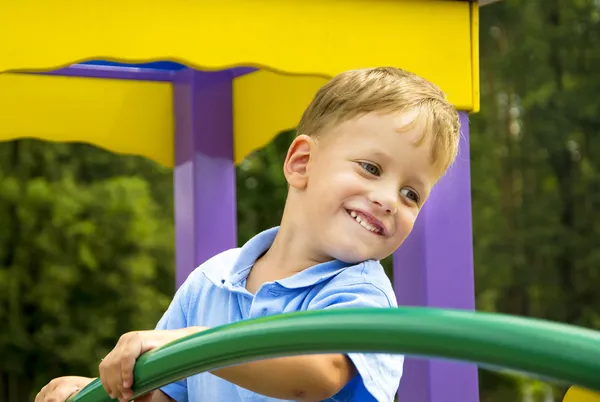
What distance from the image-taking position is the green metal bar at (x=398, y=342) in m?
0.84

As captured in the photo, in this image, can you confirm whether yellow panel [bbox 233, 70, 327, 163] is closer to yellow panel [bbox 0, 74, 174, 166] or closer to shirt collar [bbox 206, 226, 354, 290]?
yellow panel [bbox 0, 74, 174, 166]

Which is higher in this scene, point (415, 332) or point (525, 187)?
point (415, 332)

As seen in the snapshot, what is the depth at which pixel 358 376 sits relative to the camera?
139 centimetres

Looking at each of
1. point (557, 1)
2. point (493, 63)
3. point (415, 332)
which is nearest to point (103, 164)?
point (493, 63)

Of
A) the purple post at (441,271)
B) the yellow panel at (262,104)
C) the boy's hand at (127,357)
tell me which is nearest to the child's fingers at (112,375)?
the boy's hand at (127,357)

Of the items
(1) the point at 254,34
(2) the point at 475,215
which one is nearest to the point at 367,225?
(1) the point at 254,34

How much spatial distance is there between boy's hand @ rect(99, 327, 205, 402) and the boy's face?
286 millimetres

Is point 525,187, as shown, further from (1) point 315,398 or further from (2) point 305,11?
(1) point 315,398

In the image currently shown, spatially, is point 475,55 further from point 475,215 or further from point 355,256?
point 475,215

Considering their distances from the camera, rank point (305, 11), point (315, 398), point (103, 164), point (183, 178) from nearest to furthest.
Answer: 1. point (315, 398)
2. point (305, 11)
3. point (183, 178)
4. point (103, 164)

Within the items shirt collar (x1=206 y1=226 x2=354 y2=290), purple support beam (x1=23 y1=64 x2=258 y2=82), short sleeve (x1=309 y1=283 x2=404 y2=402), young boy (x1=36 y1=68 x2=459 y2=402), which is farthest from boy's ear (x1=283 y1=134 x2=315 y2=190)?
purple support beam (x1=23 y1=64 x2=258 y2=82)

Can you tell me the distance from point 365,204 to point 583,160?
33.0 ft

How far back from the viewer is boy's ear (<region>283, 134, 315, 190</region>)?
5.42 feet

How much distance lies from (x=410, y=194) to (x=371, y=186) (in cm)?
6
